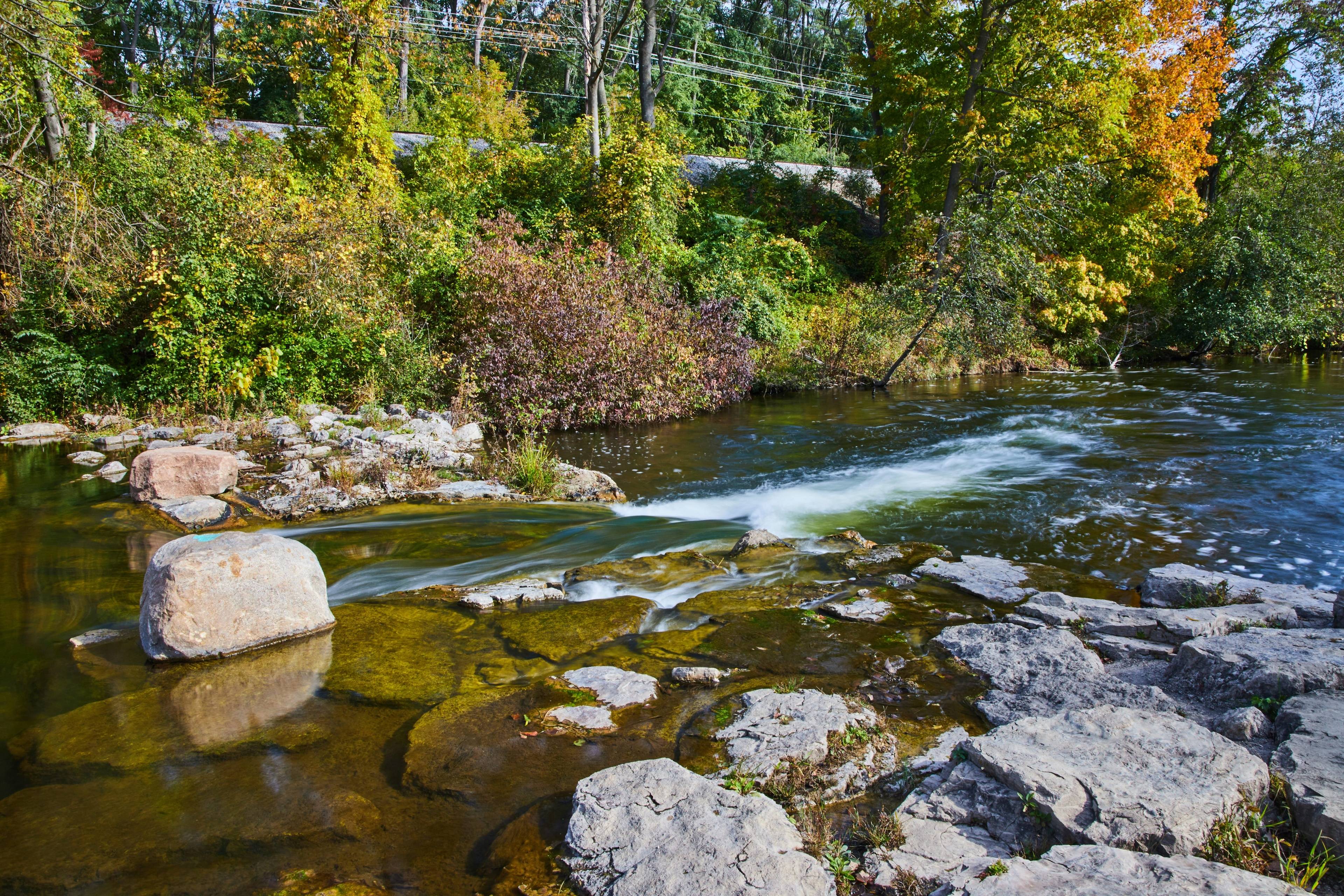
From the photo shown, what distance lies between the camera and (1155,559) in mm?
7074

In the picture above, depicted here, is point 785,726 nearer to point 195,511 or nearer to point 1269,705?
point 1269,705

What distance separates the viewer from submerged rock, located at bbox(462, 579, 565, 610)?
5.93 metres

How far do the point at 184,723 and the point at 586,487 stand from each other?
6.18 m

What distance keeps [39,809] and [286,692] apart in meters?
1.22

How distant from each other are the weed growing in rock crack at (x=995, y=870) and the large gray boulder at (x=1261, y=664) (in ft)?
6.62

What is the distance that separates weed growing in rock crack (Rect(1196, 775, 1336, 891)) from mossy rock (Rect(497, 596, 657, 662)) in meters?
3.46

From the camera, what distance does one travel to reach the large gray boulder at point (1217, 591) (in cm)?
552

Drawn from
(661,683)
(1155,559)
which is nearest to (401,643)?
(661,683)

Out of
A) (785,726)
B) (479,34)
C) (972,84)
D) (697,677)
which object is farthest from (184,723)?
(479,34)

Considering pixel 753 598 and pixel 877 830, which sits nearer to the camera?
pixel 877 830

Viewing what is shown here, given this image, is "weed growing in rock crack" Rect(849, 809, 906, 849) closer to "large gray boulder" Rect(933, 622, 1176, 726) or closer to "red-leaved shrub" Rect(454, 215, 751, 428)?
"large gray boulder" Rect(933, 622, 1176, 726)

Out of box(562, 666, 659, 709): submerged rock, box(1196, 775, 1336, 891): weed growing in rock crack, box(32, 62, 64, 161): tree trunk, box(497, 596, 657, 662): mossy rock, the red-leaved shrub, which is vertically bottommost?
box(497, 596, 657, 662): mossy rock

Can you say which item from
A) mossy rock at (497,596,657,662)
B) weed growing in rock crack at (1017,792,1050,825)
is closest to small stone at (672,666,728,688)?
mossy rock at (497,596,657,662)

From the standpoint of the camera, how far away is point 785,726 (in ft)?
12.5
